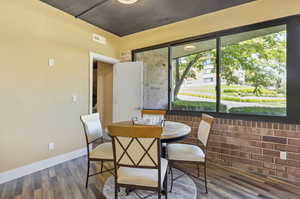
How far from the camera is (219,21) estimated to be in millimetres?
2895

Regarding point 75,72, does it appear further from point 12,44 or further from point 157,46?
point 157,46

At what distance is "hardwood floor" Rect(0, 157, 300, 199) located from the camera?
75.2 inches

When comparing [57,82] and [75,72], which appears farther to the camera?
[75,72]

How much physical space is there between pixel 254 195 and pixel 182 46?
2.76m

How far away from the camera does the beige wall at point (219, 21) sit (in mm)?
2399

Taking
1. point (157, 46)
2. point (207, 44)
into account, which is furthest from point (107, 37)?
point (207, 44)

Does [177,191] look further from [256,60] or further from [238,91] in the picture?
[256,60]

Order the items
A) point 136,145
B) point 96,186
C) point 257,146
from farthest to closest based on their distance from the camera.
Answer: point 257,146
point 96,186
point 136,145

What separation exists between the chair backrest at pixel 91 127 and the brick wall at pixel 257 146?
198 cm

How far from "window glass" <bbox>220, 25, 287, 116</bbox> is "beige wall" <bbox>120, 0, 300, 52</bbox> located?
21 centimetres

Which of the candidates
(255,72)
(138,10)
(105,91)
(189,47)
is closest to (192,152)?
(255,72)

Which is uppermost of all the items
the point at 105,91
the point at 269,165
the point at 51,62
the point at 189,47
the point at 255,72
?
the point at 189,47

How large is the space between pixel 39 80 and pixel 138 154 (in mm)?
2189

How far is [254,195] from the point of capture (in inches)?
75.7
